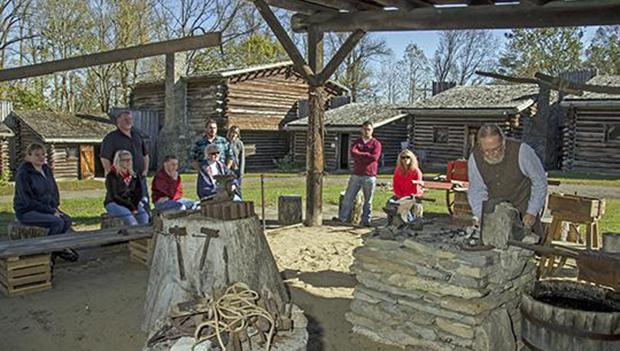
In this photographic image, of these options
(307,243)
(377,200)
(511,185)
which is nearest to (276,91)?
(377,200)

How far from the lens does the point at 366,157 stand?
28.1 ft

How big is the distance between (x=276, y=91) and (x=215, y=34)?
73.8 feet

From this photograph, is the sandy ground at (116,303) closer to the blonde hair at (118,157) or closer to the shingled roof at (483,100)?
the blonde hair at (118,157)

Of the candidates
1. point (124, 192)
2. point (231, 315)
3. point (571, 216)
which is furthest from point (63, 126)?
point (231, 315)

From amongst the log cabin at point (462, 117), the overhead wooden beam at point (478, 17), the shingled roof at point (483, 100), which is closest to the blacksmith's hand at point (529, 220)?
the overhead wooden beam at point (478, 17)

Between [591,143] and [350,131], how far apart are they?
10.2 metres

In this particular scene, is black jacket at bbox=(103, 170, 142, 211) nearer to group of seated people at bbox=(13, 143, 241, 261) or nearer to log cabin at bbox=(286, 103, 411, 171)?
group of seated people at bbox=(13, 143, 241, 261)

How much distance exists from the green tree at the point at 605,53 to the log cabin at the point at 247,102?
23356mm

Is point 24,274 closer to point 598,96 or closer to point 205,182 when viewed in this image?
point 205,182

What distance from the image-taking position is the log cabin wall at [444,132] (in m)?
22.8

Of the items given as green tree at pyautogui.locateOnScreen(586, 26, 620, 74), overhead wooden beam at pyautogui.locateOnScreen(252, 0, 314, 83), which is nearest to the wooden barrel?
overhead wooden beam at pyautogui.locateOnScreen(252, 0, 314, 83)

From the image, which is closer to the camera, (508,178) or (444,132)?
(508,178)

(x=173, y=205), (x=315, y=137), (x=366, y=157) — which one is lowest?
(x=173, y=205)

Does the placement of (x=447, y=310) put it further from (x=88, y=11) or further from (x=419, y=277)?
(x=88, y=11)
